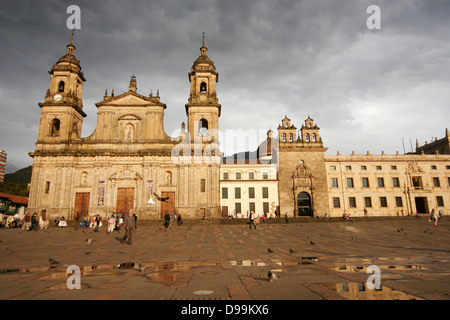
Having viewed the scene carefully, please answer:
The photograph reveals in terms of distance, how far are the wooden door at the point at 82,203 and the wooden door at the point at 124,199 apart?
13.3 ft

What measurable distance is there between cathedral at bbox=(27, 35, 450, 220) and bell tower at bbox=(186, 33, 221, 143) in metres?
0.15

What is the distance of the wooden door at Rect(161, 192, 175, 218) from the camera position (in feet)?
116

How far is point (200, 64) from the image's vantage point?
4059 centimetres

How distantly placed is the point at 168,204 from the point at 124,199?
236 inches

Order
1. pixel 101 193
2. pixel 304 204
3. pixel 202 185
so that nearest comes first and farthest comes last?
1. pixel 101 193
2. pixel 202 185
3. pixel 304 204

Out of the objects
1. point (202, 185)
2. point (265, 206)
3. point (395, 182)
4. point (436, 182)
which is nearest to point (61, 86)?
point (202, 185)

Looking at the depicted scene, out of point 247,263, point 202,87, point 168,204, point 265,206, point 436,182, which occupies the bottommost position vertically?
point 247,263

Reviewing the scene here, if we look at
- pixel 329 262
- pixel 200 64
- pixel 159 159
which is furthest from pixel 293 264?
pixel 200 64

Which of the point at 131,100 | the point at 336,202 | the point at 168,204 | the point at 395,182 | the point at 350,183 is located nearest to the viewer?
the point at 168,204

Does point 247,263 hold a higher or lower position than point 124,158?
lower

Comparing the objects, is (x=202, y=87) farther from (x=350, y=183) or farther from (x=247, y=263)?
(x=247, y=263)

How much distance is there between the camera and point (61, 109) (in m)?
38.2

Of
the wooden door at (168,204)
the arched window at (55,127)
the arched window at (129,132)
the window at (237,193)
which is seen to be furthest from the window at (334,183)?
the arched window at (55,127)
